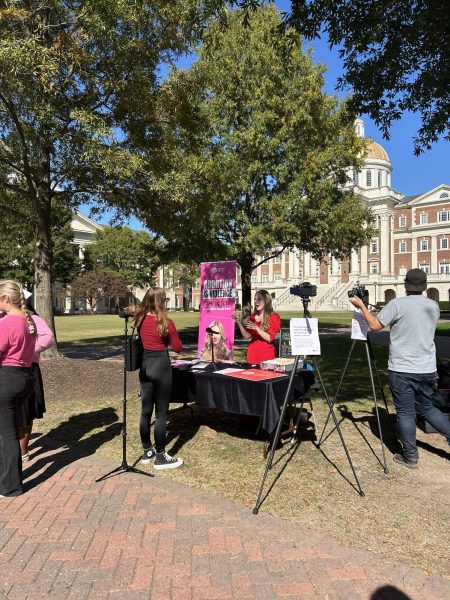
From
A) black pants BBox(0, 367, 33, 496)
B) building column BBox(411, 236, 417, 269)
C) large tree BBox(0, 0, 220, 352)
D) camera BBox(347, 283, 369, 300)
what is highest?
building column BBox(411, 236, 417, 269)

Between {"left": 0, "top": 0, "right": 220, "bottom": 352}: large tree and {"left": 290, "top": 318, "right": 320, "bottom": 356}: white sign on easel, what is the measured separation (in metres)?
5.84

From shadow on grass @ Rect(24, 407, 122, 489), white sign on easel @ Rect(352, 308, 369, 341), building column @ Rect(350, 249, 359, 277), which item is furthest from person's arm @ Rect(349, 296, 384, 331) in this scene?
A: building column @ Rect(350, 249, 359, 277)

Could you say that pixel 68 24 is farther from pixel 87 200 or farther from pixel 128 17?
pixel 87 200

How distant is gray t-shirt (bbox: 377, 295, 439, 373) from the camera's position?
16.2ft

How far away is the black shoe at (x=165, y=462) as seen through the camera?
5.00 metres

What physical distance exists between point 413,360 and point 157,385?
9.13ft

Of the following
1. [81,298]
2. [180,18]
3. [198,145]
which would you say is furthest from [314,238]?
[81,298]

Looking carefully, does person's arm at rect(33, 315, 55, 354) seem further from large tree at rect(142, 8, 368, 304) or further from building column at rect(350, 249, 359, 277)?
building column at rect(350, 249, 359, 277)

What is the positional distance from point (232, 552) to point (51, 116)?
8457mm

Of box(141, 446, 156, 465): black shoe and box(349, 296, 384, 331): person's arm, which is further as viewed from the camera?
box(141, 446, 156, 465): black shoe

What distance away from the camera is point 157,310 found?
5004 millimetres

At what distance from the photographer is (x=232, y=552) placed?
3.29 metres

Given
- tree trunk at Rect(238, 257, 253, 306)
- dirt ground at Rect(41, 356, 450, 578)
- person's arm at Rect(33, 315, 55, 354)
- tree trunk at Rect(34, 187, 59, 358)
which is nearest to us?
dirt ground at Rect(41, 356, 450, 578)

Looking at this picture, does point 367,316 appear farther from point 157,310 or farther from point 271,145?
point 271,145
